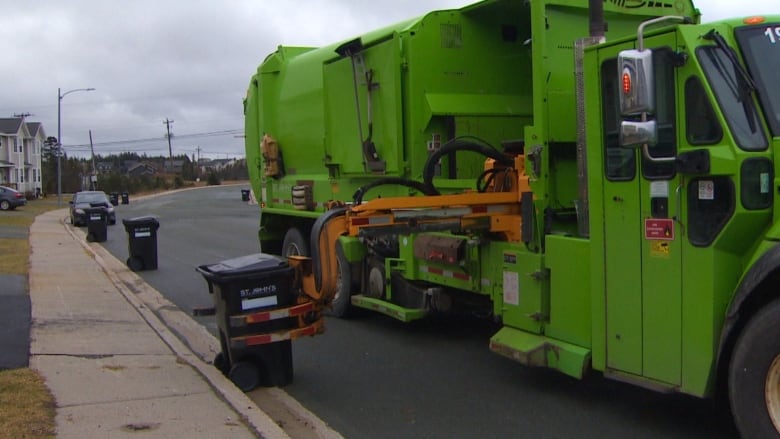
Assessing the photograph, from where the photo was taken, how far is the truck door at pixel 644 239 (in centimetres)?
467

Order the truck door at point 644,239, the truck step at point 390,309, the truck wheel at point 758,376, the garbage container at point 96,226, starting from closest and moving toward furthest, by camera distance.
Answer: the truck wheel at point 758,376, the truck door at point 644,239, the truck step at point 390,309, the garbage container at point 96,226

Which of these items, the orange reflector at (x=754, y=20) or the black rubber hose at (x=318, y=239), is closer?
the orange reflector at (x=754, y=20)

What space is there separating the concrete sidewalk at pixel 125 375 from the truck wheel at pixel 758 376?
2.73m

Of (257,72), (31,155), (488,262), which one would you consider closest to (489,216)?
(488,262)

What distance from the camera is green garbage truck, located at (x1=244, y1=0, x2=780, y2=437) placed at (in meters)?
4.38

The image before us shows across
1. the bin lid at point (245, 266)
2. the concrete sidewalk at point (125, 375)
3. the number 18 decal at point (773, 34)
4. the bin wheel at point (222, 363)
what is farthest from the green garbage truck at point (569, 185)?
the concrete sidewalk at point (125, 375)

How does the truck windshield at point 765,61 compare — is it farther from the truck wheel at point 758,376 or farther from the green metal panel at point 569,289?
the green metal panel at point 569,289

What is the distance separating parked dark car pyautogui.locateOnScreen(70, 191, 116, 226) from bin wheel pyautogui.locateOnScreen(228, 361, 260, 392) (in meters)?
27.5

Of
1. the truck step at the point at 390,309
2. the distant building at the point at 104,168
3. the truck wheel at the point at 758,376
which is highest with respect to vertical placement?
the distant building at the point at 104,168

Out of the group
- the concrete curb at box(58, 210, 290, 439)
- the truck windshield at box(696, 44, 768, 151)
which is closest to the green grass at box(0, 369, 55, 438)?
the concrete curb at box(58, 210, 290, 439)

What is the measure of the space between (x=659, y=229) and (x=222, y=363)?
3.92 metres

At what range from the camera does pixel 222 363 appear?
6.89 m

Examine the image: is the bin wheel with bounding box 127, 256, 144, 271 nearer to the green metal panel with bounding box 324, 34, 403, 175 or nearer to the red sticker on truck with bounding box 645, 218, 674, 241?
the green metal panel with bounding box 324, 34, 403, 175

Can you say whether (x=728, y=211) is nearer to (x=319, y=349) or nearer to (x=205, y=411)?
(x=205, y=411)
